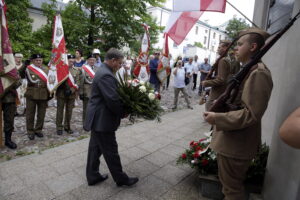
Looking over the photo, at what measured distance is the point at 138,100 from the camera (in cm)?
306

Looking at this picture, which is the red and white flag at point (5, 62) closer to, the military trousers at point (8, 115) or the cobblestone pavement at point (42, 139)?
the military trousers at point (8, 115)

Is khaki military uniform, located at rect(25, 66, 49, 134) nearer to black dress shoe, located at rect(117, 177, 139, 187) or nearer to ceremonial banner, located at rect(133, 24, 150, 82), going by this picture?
black dress shoe, located at rect(117, 177, 139, 187)

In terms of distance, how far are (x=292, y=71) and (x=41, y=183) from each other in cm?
369

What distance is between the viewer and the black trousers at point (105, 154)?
118 inches

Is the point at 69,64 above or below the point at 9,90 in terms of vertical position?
above

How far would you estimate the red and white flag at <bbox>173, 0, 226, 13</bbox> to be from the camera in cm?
323

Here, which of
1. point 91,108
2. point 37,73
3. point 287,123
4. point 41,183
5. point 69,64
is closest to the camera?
point 287,123

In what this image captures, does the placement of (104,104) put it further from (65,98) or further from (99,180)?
(65,98)

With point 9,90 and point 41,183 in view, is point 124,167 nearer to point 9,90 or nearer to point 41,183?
point 41,183

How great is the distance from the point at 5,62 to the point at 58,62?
1.40 m

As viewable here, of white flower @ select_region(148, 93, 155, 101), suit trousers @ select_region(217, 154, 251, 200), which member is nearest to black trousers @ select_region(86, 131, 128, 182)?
white flower @ select_region(148, 93, 155, 101)

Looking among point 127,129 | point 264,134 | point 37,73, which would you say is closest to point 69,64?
point 37,73

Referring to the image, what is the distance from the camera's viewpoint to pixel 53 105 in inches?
332

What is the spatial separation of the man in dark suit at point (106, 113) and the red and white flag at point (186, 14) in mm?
1491
